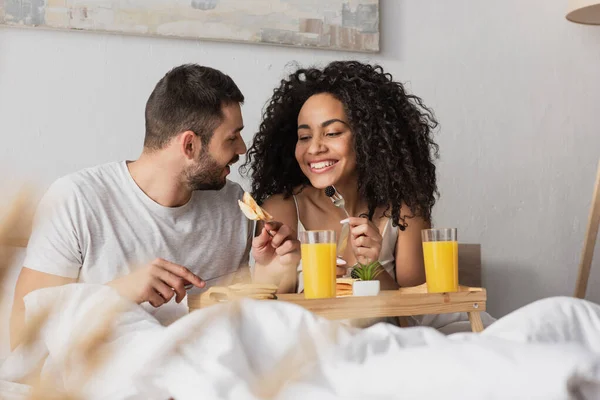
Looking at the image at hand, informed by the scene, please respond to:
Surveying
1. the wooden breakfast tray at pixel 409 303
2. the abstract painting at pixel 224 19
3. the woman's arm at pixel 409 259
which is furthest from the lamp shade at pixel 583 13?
the wooden breakfast tray at pixel 409 303

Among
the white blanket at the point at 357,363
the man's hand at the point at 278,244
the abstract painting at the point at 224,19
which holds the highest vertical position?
the abstract painting at the point at 224,19

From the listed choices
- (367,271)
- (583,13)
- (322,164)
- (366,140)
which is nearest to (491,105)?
(583,13)

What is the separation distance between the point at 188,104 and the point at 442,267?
2.42 feet

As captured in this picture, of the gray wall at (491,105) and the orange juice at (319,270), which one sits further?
the gray wall at (491,105)

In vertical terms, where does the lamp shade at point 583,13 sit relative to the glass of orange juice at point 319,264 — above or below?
above

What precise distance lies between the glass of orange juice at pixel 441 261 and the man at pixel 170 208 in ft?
1.03

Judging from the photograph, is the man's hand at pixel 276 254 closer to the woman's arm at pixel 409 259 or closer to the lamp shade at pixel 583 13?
the woman's arm at pixel 409 259

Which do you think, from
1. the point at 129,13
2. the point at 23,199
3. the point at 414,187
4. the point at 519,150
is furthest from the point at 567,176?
the point at 23,199

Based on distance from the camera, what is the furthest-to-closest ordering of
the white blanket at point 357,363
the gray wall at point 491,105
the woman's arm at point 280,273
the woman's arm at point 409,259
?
the gray wall at point 491,105
the woman's arm at point 409,259
the woman's arm at point 280,273
the white blanket at point 357,363

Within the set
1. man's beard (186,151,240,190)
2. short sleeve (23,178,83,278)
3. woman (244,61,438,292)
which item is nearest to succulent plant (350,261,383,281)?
woman (244,61,438,292)

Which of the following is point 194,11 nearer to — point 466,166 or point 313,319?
point 466,166

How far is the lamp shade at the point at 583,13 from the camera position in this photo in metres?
2.48

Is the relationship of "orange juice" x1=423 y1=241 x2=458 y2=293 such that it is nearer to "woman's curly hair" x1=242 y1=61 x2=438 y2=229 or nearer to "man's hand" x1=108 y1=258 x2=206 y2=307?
"woman's curly hair" x1=242 y1=61 x2=438 y2=229

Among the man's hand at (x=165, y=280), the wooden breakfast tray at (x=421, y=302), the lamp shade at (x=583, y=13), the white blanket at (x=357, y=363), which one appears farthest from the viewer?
the lamp shade at (x=583, y=13)
